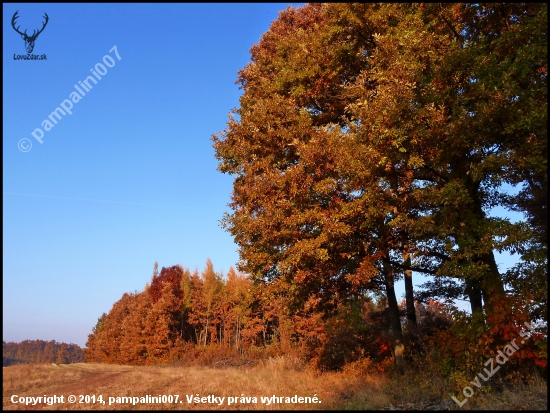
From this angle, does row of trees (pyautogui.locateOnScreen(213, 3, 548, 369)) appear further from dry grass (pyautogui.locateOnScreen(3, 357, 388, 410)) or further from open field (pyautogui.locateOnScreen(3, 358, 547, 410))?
dry grass (pyautogui.locateOnScreen(3, 357, 388, 410))

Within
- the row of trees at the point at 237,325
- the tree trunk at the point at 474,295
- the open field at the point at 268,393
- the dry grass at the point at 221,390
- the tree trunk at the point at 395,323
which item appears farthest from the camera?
the row of trees at the point at 237,325

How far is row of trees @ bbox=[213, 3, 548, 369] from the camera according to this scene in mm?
10523

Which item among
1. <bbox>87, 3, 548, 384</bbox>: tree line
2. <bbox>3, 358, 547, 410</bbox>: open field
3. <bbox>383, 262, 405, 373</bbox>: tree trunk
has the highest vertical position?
<bbox>87, 3, 548, 384</bbox>: tree line

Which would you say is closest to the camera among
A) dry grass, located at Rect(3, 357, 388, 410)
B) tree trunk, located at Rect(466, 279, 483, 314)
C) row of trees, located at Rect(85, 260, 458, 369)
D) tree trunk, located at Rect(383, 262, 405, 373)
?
dry grass, located at Rect(3, 357, 388, 410)

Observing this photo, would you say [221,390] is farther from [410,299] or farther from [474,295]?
[410,299]

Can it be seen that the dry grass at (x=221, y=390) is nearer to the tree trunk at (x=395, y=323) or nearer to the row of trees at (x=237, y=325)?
the tree trunk at (x=395, y=323)

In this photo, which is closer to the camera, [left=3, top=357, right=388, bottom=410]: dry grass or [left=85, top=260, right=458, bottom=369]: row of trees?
[left=3, top=357, right=388, bottom=410]: dry grass

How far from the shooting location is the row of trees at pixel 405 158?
1052cm

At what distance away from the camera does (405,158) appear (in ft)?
41.4

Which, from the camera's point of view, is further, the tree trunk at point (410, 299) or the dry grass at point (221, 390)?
the tree trunk at point (410, 299)

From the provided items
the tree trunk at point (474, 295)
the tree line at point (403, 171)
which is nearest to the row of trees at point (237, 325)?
the tree line at point (403, 171)

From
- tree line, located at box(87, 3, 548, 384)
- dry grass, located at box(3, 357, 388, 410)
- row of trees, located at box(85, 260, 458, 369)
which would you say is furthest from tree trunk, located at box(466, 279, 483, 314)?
dry grass, located at box(3, 357, 388, 410)

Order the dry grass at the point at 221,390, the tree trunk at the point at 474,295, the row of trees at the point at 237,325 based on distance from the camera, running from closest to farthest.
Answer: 1. the dry grass at the point at 221,390
2. the tree trunk at the point at 474,295
3. the row of trees at the point at 237,325

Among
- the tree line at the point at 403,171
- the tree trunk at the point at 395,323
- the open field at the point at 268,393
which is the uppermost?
the tree line at the point at 403,171
